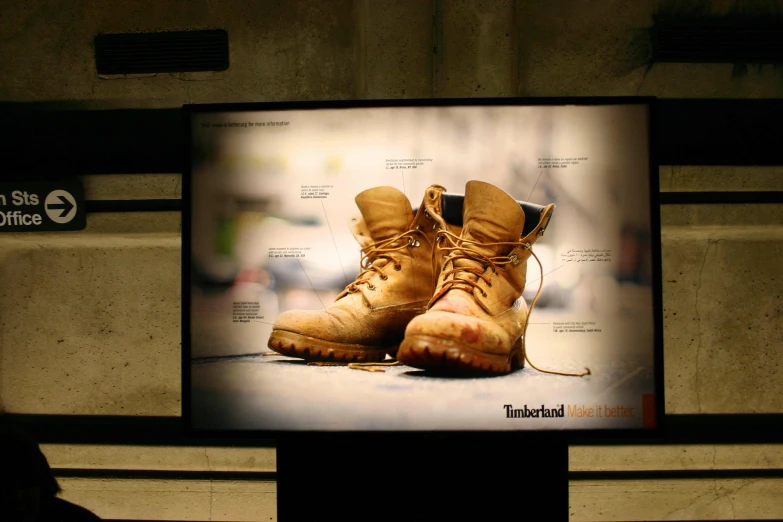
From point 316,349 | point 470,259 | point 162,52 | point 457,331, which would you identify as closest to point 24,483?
point 316,349

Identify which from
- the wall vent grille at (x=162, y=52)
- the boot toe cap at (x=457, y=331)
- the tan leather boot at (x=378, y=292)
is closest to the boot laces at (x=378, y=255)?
the tan leather boot at (x=378, y=292)

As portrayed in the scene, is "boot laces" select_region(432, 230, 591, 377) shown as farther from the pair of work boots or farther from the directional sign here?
the directional sign

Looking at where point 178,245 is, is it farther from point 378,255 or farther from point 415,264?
point 415,264

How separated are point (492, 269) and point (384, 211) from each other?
0.39 m

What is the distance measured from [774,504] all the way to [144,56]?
327 cm

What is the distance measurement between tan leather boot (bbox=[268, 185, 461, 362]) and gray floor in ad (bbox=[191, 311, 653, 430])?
68 mm

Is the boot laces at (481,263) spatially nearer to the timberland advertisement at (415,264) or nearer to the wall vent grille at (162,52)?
the timberland advertisement at (415,264)

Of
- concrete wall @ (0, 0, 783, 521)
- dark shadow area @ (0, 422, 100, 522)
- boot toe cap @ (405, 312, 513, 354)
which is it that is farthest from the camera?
concrete wall @ (0, 0, 783, 521)

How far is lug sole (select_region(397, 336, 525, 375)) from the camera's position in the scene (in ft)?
4.96

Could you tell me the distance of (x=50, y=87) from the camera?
2299mm

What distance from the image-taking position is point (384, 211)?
1.67 metres

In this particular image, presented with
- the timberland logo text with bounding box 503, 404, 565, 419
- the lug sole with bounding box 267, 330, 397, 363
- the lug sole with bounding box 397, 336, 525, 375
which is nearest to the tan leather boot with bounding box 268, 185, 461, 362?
the lug sole with bounding box 267, 330, 397, 363

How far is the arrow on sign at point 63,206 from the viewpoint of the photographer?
221 centimetres

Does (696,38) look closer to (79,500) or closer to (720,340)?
(720,340)
